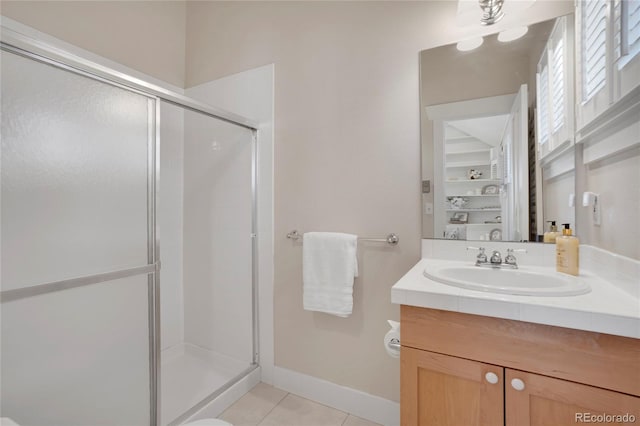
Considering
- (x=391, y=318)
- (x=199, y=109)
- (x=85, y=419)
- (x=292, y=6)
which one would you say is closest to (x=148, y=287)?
(x=85, y=419)

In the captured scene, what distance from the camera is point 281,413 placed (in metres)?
1.71

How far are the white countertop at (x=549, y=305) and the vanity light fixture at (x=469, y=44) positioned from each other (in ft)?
3.69

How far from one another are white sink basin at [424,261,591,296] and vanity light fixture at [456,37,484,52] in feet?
3.39

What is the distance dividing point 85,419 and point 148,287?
1.87ft

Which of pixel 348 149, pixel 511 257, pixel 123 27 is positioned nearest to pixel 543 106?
pixel 511 257

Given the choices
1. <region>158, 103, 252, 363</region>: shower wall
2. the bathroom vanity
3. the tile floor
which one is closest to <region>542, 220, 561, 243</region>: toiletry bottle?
the bathroom vanity

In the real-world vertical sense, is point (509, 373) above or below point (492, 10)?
below

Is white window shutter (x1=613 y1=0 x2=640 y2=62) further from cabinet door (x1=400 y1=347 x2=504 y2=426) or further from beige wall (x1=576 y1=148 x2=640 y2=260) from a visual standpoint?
cabinet door (x1=400 y1=347 x2=504 y2=426)

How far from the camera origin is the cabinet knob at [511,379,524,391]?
0.88 metres

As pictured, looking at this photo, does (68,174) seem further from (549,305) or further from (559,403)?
(559,403)

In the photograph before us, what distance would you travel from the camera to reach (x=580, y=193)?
1.25 meters

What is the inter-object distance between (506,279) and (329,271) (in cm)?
85

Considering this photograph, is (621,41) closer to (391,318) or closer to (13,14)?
(391,318)

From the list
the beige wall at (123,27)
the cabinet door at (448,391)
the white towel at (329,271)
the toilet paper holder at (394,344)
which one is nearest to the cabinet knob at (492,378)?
the cabinet door at (448,391)
